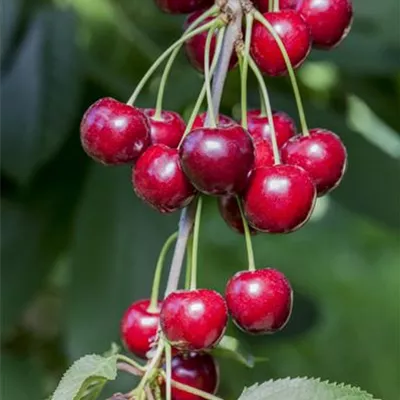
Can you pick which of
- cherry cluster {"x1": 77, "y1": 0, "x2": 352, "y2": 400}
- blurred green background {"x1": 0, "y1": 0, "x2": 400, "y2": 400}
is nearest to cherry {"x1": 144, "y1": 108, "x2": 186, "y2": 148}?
cherry cluster {"x1": 77, "y1": 0, "x2": 352, "y2": 400}

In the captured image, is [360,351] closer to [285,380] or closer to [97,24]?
[97,24]

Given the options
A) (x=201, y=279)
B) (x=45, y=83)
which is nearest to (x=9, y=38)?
(x=45, y=83)

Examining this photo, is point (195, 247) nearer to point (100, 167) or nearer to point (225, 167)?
point (225, 167)

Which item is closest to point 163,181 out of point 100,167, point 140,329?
point 140,329

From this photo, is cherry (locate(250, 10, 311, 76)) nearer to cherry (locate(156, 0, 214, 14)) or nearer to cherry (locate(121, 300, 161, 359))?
cherry (locate(156, 0, 214, 14))

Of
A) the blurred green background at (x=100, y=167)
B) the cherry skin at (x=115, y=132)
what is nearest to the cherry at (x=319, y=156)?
the cherry skin at (x=115, y=132)

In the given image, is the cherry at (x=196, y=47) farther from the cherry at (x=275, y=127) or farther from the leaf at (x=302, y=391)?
the leaf at (x=302, y=391)
